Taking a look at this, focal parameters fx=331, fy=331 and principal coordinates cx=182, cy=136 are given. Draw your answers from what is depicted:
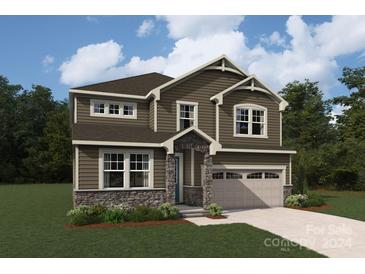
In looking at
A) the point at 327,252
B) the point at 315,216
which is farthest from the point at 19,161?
the point at 327,252

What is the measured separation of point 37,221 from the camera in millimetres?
13328

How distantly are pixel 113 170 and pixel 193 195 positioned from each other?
464 cm

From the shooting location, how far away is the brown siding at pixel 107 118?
16797 millimetres

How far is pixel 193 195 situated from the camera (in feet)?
55.8

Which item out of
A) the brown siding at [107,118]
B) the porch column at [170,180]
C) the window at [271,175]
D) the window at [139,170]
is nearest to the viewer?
the porch column at [170,180]

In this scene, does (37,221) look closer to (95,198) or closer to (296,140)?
(95,198)

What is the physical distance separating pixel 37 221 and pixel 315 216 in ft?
39.3

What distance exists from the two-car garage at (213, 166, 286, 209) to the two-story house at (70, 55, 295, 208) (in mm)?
54

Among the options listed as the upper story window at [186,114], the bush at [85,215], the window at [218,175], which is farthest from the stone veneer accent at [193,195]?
the bush at [85,215]

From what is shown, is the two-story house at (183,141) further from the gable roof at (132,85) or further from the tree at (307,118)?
the tree at (307,118)

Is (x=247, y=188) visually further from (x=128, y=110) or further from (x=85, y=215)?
(x=85, y=215)

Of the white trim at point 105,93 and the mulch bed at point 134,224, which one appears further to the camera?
the white trim at point 105,93

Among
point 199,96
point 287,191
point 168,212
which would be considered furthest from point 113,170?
point 287,191

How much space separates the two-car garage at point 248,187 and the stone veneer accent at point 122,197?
3.56 m
